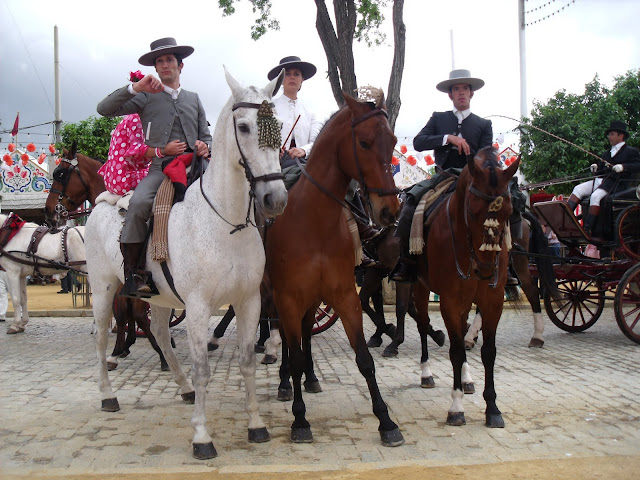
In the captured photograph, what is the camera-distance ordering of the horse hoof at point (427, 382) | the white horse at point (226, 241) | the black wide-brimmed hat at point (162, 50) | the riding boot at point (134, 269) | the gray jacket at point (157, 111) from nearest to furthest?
the white horse at point (226, 241)
the riding boot at point (134, 269)
the gray jacket at point (157, 111)
the black wide-brimmed hat at point (162, 50)
the horse hoof at point (427, 382)

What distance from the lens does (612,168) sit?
29.3 feet

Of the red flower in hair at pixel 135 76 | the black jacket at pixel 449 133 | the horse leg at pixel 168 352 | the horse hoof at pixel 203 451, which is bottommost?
the horse hoof at pixel 203 451

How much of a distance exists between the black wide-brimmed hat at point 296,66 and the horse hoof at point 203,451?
393 cm

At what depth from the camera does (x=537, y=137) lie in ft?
72.9

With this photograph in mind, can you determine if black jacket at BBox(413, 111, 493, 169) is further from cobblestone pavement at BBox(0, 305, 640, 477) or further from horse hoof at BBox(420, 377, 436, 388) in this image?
cobblestone pavement at BBox(0, 305, 640, 477)

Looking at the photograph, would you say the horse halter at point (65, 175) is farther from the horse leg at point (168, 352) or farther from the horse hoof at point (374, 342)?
the horse hoof at point (374, 342)

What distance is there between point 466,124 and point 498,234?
2030 mm

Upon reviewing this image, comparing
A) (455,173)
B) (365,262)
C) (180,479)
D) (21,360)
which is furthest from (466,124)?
(21,360)

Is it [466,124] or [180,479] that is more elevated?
[466,124]

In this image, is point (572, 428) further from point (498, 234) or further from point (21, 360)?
point (21, 360)

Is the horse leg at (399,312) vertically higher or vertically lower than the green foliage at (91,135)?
lower

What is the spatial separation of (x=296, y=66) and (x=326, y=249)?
2.56 m

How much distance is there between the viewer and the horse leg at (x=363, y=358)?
4684mm

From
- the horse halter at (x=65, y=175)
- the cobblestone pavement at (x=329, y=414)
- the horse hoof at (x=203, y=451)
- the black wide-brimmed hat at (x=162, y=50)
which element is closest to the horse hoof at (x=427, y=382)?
the cobblestone pavement at (x=329, y=414)
